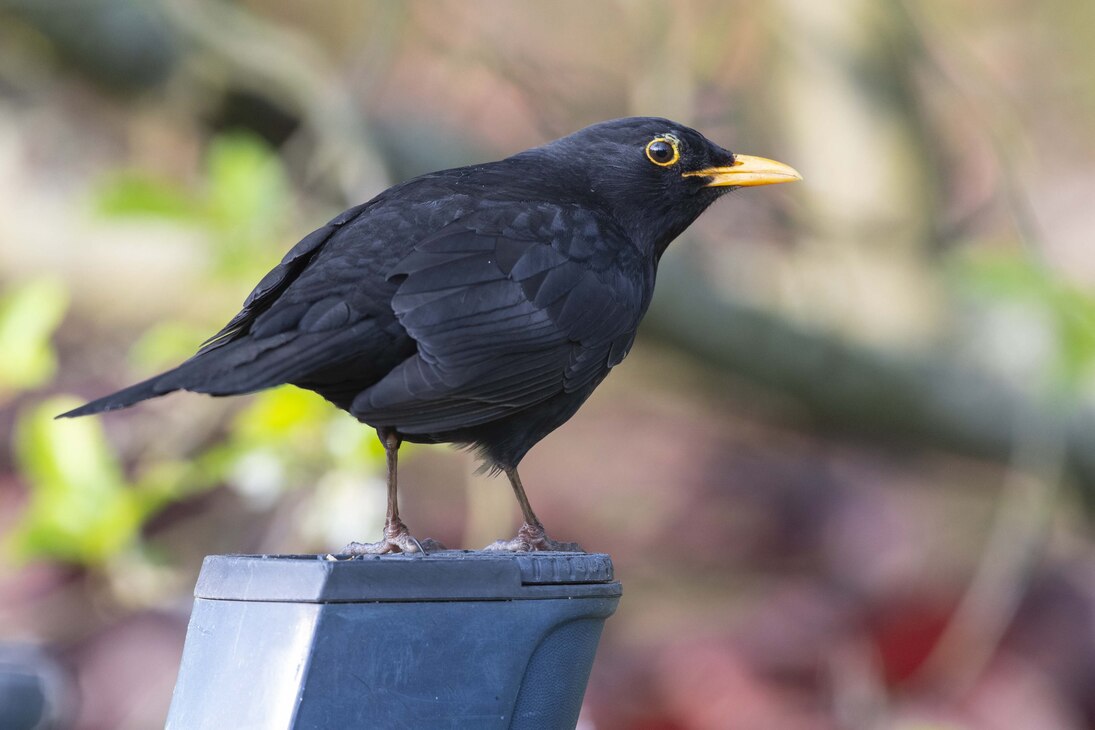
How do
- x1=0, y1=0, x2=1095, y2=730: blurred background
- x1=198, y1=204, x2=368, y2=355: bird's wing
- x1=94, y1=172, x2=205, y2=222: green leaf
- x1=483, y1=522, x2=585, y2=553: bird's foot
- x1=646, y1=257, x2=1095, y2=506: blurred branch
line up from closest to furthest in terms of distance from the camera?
1. x1=198, y1=204, x2=368, y2=355: bird's wing
2. x1=483, y1=522, x2=585, y2=553: bird's foot
3. x1=94, y1=172, x2=205, y2=222: green leaf
4. x1=0, y1=0, x2=1095, y2=730: blurred background
5. x1=646, y1=257, x2=1095, y2=506: blurred branch

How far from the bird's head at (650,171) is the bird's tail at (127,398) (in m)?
1.33

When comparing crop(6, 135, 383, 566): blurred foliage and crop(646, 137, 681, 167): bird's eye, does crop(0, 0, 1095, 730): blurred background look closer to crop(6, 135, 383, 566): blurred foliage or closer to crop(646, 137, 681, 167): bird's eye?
crop(6, 135, 383, 566): blurred foliage

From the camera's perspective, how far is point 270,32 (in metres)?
5.60

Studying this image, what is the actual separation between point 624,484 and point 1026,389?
2.50 m

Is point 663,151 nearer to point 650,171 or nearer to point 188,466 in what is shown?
point 650,171

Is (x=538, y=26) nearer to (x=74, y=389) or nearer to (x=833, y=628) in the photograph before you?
(x=74, y=389)

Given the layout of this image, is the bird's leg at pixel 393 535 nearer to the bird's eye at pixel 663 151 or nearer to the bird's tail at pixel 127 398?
the bird's tail at pixel 127 398

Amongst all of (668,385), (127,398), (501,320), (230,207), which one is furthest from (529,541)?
(668,385)

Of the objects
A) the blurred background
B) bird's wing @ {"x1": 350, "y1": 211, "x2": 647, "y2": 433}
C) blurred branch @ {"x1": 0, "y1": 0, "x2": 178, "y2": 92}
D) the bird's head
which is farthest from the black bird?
blurred branch @ {"x1": 0, "y1": 0, "x2": 178, "y2": 92}

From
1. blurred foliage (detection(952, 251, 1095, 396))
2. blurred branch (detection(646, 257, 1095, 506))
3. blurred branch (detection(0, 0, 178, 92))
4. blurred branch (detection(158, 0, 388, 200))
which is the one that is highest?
blurred branch (detection(0, 0, 178, 92))

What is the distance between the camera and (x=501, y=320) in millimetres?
2809

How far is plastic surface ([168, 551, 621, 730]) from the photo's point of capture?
7.24 ft

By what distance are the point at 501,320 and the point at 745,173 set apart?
1.03m

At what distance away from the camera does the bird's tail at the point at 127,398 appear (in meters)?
2.37
